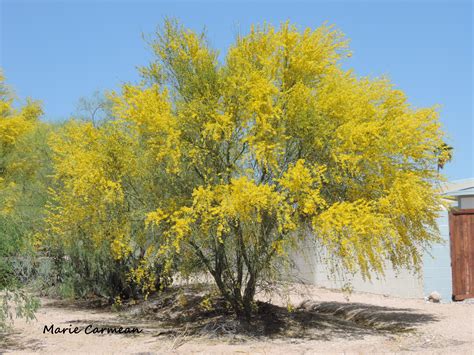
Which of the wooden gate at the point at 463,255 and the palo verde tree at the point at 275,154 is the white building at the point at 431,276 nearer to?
the wooden gate at the point at 463,255

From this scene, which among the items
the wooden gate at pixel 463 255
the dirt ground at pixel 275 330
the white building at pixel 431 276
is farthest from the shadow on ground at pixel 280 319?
the wooden gate at pixel 463 255

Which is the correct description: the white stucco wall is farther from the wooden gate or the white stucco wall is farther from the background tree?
the background tree

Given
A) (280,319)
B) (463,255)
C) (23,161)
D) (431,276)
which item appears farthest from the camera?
(23,161)

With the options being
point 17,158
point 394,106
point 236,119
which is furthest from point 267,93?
point 17,158

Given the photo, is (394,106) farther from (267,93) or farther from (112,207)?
(112,207)

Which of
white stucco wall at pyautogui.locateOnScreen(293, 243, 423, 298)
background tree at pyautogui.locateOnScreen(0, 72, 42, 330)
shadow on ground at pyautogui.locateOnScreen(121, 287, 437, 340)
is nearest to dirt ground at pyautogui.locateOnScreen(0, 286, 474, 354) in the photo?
shadow on ground at pyautogui.locateOnScreen(121, 287, 437, 340)

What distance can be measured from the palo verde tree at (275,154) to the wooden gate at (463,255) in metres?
2.64

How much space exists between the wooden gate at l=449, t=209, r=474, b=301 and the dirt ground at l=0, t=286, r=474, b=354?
51 cm

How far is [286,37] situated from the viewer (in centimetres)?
1246

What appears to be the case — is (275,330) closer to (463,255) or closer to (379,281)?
(463,255)

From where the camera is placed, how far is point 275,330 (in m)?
12.7

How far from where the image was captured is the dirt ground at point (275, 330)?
11.2m

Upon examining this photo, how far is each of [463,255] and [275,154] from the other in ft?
19.5

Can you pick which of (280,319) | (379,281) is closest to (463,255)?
(379,281)
